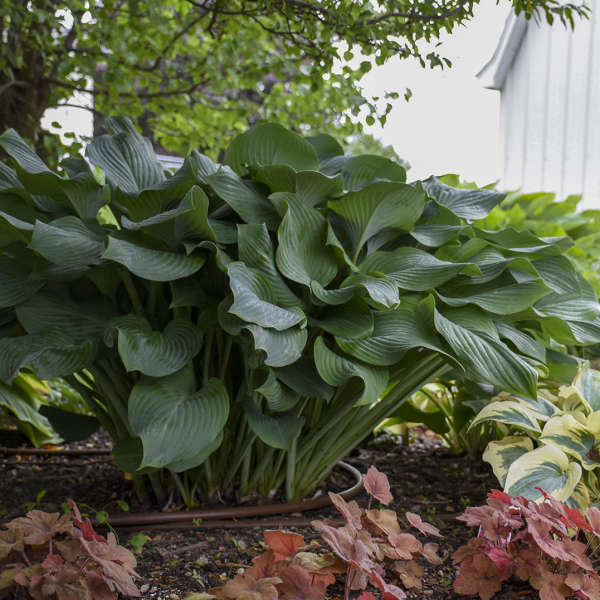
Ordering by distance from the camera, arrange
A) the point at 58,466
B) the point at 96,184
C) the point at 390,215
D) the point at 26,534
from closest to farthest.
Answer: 1. the point at 26,534
2. the point at 96,184
3. the point at 390,215
4. the point at 58,466

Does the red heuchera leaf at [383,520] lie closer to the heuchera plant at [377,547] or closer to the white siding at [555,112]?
the heuchera plant at [377,547]

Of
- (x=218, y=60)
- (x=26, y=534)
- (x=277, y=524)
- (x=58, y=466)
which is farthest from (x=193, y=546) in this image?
(x=218, y=60)

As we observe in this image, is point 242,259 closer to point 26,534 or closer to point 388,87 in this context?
point 26,534

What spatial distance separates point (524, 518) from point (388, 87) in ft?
4.75

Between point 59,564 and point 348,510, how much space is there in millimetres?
507

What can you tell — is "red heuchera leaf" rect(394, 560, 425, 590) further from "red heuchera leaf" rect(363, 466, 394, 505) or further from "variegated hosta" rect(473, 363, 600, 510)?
"variegated hosta" rect(473, 363, 600, 510)

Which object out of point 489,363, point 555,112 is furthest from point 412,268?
point 555,112

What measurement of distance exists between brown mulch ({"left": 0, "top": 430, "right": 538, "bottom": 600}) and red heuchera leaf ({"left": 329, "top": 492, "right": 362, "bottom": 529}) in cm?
13

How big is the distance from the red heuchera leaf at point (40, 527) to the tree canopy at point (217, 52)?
1311 millimetres

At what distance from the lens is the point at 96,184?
1.26 m

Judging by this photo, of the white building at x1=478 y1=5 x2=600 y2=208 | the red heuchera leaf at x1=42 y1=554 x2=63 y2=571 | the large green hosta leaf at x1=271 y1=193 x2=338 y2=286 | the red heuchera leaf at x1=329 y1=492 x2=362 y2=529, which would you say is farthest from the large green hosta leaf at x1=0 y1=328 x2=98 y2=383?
the white building at x1=478 y1=5 x2=600 y2=208

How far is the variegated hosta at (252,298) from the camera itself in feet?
3.82

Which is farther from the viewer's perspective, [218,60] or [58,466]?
[218,60]

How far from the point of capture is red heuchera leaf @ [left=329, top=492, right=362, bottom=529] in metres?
1.07
